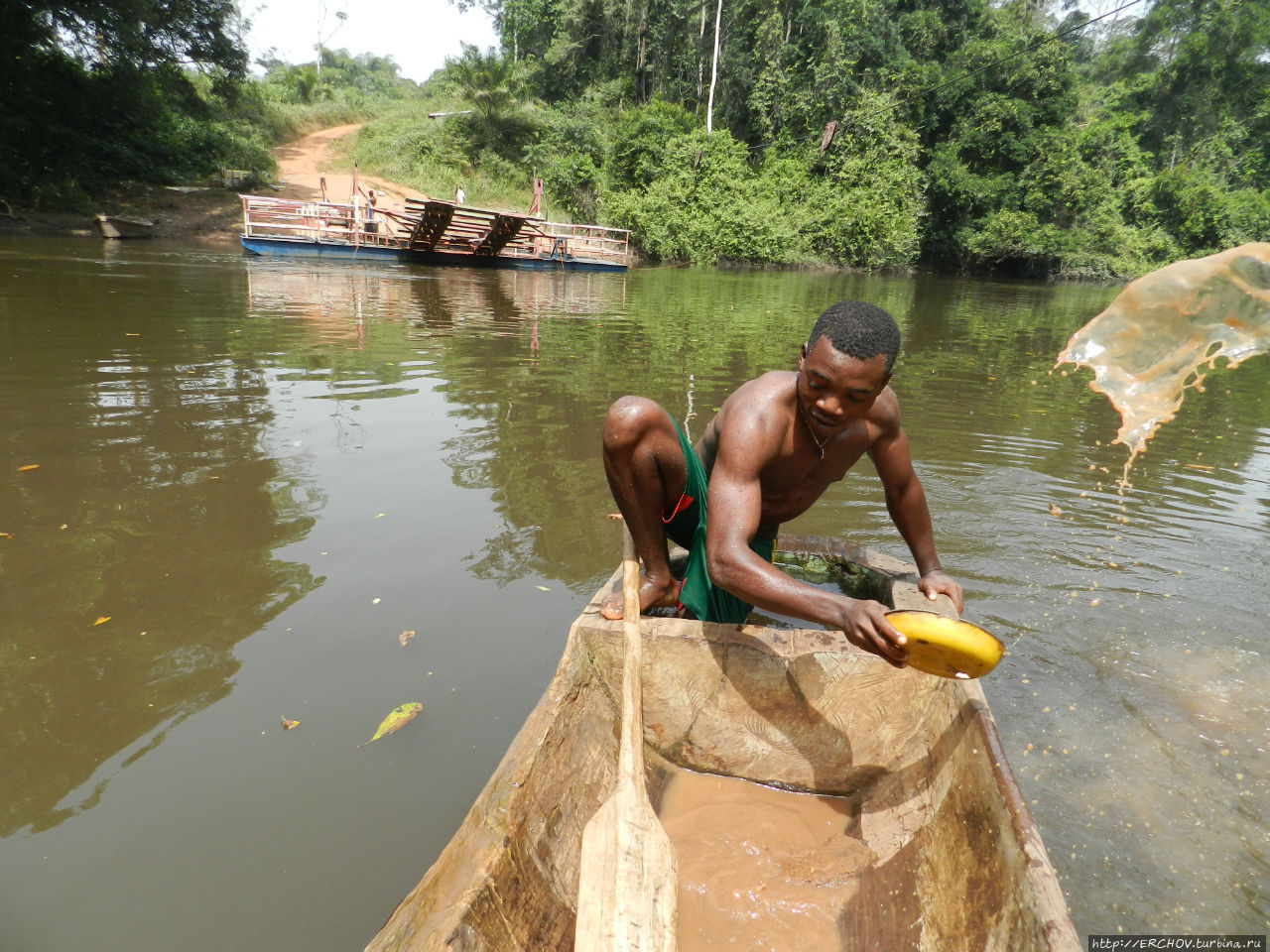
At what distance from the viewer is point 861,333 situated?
1873 mm

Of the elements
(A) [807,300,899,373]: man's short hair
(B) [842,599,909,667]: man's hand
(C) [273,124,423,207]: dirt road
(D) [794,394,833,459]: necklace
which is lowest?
(B) [842,599,909,667]: man's hand

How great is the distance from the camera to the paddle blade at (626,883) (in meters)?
1.17

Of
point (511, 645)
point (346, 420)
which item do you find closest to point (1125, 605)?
point (511, 645)

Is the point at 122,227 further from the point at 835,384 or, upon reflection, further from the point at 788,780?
the point at 788,780

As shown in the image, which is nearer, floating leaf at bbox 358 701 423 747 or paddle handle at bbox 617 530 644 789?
paddle handle at bbox 617 530 644 789

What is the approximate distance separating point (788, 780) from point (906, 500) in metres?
1.02

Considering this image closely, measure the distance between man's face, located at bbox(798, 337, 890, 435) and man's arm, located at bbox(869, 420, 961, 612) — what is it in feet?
1.35

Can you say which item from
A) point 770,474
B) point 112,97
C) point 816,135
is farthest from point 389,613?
point 816,135

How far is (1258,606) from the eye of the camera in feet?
11.1

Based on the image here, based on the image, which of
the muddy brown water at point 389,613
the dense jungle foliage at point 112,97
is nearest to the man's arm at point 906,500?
the muddy brown water at point 389,613

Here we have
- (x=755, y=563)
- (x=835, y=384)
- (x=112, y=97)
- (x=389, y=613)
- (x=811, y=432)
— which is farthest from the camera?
(x=112, y=97)

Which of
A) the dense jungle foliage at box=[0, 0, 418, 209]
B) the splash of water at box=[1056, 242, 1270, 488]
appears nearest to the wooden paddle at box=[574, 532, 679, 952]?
the splash of water at box=[1056, 242, 1270, 488]

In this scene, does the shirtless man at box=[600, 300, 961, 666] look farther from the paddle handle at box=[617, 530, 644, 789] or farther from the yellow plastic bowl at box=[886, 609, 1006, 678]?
the paddle handle at box=[617, 530, 644, 789]

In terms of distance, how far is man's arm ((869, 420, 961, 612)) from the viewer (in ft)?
7.77
